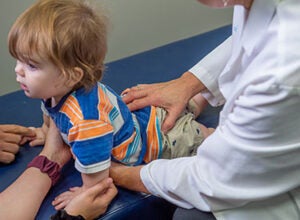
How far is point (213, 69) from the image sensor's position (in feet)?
4.20

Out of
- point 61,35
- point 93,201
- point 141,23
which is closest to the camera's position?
point 61,35

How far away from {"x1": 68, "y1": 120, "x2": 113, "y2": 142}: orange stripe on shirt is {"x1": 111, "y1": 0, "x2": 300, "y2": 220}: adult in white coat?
0.50 feet

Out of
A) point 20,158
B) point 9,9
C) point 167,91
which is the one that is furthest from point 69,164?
point 9,9

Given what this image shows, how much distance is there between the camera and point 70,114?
0.99 metres

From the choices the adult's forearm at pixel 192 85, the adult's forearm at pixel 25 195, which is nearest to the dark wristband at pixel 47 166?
the adult's forearm at pixel 25 195

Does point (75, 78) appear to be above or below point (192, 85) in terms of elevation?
above

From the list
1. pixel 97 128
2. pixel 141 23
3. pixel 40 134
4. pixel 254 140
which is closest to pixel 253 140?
pixel 254 140

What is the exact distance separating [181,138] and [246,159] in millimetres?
374

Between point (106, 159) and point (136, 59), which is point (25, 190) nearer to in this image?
point (106, 159)

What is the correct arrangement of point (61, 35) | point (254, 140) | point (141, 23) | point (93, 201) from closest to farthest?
point (254, 140) → point (61, 35) → point (93, 201) → point (141, 23)

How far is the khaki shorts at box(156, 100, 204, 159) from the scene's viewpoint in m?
1.18

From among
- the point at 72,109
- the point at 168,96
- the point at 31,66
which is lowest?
the point at 168,96

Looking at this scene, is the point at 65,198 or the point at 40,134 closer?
the point at 65,198

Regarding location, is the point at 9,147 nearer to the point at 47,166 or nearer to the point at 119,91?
the point at 47,166
